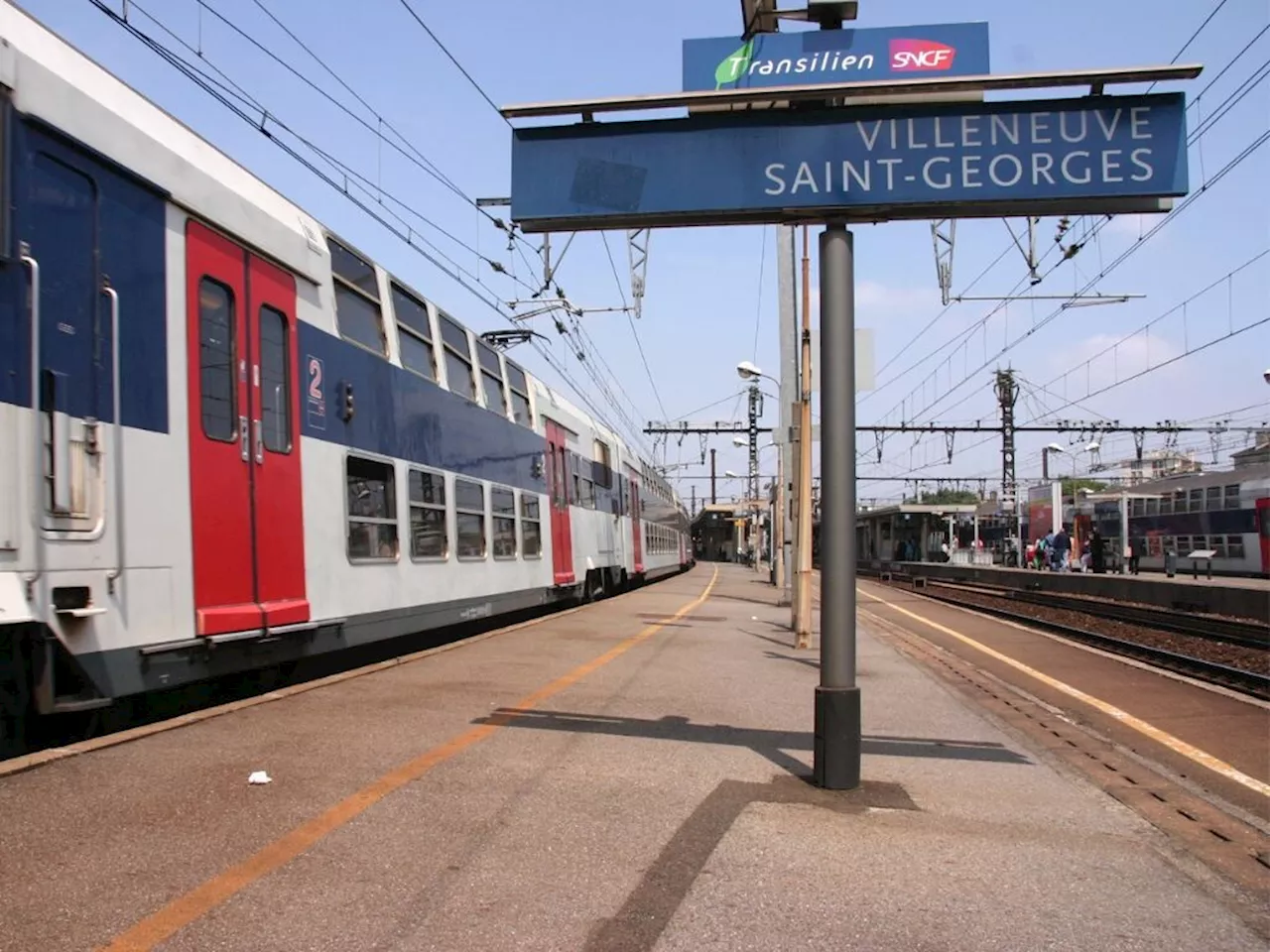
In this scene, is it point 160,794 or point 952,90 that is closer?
point 160,794

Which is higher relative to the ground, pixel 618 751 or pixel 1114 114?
pixel 1114 114

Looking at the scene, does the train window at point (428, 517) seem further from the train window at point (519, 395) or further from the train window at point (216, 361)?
the train window at point (519, 395)

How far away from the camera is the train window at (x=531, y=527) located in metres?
14.8

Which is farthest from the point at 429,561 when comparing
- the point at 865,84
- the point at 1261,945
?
the point at 1261,945

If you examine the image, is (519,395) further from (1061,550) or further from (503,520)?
(1061,550)

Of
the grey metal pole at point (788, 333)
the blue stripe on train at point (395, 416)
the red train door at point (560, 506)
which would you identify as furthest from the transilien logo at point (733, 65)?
the grey metal pole at point (788, 333)

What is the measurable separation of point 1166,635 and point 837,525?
Result: 14946mm

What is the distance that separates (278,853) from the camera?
4047mm

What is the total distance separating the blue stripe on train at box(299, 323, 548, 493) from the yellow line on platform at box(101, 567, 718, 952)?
2928 millimetres

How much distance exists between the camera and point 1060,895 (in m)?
3.99

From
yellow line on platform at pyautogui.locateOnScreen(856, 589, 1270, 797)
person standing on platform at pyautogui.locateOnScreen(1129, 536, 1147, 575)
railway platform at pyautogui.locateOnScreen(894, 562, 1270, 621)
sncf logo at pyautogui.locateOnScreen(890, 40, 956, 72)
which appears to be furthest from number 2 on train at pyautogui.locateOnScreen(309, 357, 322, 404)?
person standing on platform at pyautogui.locateOnScreen(1129, 536, 1147, 575)

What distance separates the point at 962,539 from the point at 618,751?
70.5m

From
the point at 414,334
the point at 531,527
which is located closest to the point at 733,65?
the point at 414,334

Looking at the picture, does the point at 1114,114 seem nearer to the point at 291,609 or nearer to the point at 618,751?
the point at 618,751
